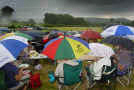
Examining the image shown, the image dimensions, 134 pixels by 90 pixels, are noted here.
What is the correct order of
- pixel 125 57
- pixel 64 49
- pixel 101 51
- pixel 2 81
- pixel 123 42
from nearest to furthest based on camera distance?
pixel 2 81, pixel 64 49, pixel 101 51, pixel 125 57, pixel 123 42

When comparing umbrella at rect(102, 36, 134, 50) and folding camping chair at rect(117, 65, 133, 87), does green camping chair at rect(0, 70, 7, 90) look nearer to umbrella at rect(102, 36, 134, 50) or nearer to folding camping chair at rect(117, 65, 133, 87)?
folding camping chair at rect(117, 65, 133, 87)

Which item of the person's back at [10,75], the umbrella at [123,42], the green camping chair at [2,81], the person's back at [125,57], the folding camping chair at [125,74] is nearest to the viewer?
the green camping chair at [2,81]

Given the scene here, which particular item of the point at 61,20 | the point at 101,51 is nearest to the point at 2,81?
the point at 101,51

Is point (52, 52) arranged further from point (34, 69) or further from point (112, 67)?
point (34, 69)

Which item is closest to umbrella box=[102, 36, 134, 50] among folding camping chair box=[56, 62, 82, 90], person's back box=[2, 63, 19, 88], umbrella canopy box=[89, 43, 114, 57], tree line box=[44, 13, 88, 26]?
umbrella canopy box=[89, 43, 114, 57]

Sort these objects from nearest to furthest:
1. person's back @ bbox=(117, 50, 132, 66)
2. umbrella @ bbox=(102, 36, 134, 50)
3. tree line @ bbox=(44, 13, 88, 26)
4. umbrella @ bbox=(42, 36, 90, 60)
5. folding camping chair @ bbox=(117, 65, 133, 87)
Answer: umbrella @ bbox=(42, 36, 90, 60)
folding camping chair @ bbox=(117, 65, 133, 87)
person's back @ bbox=(117, 50, 132, 66)
umbrella @ bbox=(102, 36, 134, 50)
tree line @ bbox=(44, 13, 88, 26)

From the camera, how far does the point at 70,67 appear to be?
10.1 feet

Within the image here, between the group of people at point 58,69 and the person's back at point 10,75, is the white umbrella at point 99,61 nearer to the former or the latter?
the group of people at point 58,69

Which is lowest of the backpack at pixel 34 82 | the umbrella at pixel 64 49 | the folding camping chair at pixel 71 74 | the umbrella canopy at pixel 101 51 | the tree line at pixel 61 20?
the backpack at pixel 34 82

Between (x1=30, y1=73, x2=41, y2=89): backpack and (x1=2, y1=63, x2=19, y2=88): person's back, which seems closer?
(x1=2, y1=63, x2=19, y2=88): person's back

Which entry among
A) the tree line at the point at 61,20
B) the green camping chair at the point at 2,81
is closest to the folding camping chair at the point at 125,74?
the green camping chair at the point at 2,81

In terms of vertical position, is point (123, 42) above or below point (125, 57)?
above

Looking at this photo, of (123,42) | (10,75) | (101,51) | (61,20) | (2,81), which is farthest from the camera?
(61,20)

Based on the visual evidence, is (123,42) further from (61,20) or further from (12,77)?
(61,20)
